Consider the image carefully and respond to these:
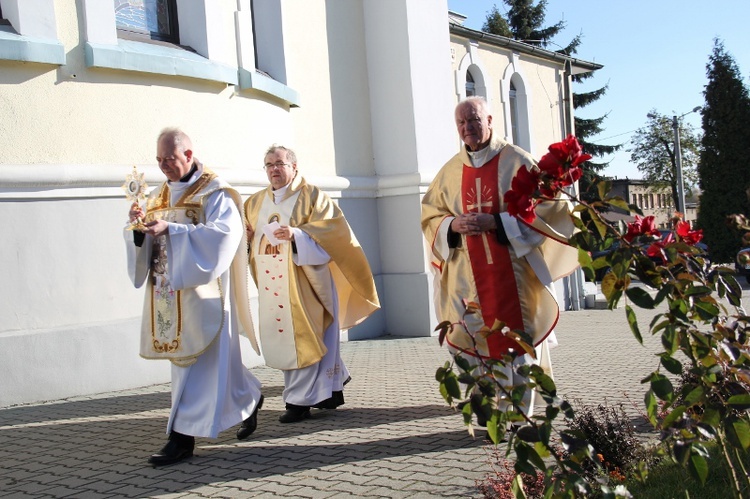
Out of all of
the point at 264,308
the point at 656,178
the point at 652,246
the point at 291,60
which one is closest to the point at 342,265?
the point at 264,308

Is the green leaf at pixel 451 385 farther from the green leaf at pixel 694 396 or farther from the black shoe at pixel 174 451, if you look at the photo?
the black shoe at pixel 174 451

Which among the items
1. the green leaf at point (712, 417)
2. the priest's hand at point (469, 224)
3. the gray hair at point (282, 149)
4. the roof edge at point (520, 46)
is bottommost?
the green leaf at point (712, 417)

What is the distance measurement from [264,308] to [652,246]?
14.9 ft

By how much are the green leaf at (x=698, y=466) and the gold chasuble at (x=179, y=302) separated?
143 inches

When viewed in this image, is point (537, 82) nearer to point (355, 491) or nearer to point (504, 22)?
point (355, 491)

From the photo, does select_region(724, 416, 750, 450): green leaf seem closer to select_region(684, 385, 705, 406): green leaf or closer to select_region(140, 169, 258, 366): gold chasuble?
select_region(684, 385, 705, 406): green leaf

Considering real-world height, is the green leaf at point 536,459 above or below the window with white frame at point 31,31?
below

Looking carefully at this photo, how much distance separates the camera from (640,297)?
2789mm

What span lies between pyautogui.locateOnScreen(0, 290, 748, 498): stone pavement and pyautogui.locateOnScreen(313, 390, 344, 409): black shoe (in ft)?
0.35

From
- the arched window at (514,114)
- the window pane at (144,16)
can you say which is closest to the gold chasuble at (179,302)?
the window pane at (144,16)

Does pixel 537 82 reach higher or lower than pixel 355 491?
higher

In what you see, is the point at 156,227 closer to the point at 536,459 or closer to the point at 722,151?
the point at 536,459

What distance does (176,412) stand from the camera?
18.0ft

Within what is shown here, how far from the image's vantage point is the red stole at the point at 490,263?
5887 mm
